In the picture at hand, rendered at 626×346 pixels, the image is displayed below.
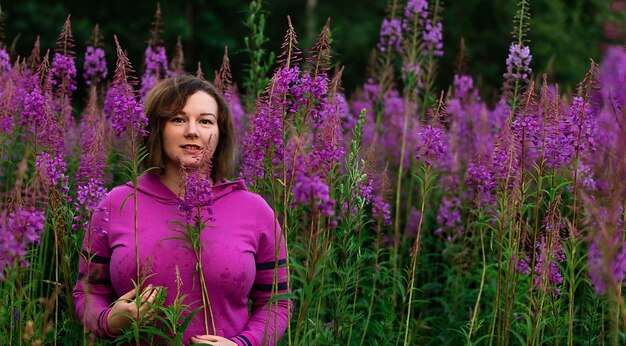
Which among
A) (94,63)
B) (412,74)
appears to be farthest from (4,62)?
(412,74)

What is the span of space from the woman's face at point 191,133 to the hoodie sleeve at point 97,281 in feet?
1.44

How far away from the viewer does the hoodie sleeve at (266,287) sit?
3.57 meters

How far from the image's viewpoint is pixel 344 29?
24.8 m

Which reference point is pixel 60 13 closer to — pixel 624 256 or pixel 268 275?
pixel 268 275

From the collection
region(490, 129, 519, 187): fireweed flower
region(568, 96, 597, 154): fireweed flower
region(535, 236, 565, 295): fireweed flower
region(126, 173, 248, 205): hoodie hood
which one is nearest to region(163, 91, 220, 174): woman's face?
region(126, 173, 248, 205): hoodie hood

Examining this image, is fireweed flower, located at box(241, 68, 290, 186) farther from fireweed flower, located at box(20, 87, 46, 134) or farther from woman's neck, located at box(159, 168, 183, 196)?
fireweed flower, located at box(20, 87, 46, 134)

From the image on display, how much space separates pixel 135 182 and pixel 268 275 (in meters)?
0.91

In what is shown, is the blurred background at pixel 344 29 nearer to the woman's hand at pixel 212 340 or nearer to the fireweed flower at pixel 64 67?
the fireweed flower at pixel 64 67

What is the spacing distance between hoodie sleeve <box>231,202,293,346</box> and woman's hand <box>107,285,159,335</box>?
500 mm

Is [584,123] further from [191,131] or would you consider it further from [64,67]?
[64,67]

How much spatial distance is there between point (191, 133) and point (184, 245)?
601mm

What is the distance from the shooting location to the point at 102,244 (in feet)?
12.1

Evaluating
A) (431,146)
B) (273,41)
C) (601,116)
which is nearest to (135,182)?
(431,146)

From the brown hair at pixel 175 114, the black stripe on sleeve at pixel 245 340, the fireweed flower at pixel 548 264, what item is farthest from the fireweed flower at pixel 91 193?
the fireweed flower at pixel 548 264
